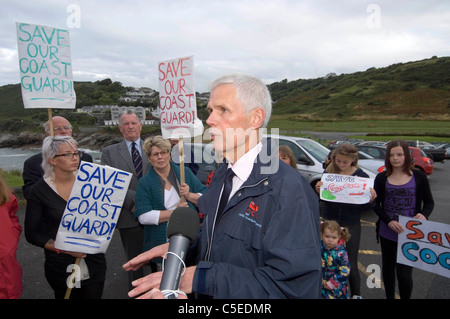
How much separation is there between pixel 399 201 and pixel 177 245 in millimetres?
2931

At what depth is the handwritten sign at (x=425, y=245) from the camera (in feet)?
8.75

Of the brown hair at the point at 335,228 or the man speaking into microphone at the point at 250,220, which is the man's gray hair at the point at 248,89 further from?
the brown hair at the point at 335,228

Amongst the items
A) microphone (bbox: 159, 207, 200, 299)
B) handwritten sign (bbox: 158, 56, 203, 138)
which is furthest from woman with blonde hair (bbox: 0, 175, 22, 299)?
microphone (bbox: 159, 207, 200, 299)

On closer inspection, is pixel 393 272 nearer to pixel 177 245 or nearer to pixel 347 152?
pixel 347 152

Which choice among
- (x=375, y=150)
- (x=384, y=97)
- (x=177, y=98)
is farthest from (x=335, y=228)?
(x=384, y=97)

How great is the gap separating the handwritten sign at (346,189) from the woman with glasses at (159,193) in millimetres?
1753

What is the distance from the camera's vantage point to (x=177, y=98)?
3.52 meters

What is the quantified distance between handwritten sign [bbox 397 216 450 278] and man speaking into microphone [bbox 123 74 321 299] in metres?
2.34

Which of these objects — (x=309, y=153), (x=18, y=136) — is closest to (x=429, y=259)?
(x=309, y=153)

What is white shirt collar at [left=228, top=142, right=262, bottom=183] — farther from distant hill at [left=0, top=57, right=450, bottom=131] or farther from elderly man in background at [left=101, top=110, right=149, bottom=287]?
distant hill at [left=0, top=57, right=450, bottom=131]

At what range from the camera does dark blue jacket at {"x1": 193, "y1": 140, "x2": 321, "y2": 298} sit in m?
0.99

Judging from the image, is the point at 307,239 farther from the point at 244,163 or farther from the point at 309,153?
the point at 309,153

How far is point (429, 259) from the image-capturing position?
2.76m

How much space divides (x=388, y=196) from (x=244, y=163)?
254 centimetres
